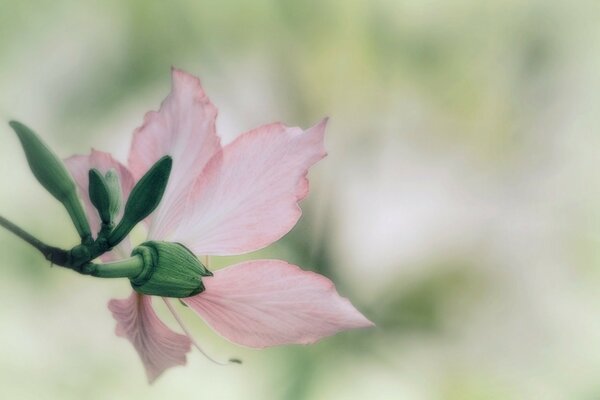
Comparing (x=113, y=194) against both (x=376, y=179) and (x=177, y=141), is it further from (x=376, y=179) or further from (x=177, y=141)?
(x=376, y=179)

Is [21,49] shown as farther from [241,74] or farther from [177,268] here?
[177,268]

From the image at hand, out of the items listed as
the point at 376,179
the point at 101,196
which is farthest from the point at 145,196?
the point at 376,179

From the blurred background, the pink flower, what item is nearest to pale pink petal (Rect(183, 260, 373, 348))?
the pink flower

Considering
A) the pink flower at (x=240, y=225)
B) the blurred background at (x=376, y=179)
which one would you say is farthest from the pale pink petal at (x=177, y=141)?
the blurred background at (x=376, y=179)

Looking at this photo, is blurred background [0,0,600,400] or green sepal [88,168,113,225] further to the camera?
blurred background [0,0,600,400]

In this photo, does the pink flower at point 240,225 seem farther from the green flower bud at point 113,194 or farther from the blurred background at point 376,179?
the blurred background at point 376,179

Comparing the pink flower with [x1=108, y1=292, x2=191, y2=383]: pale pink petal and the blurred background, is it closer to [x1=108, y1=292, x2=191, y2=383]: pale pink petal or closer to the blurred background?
[x1=108, y1=292, x2=191, y2=383]: pale pink petal
